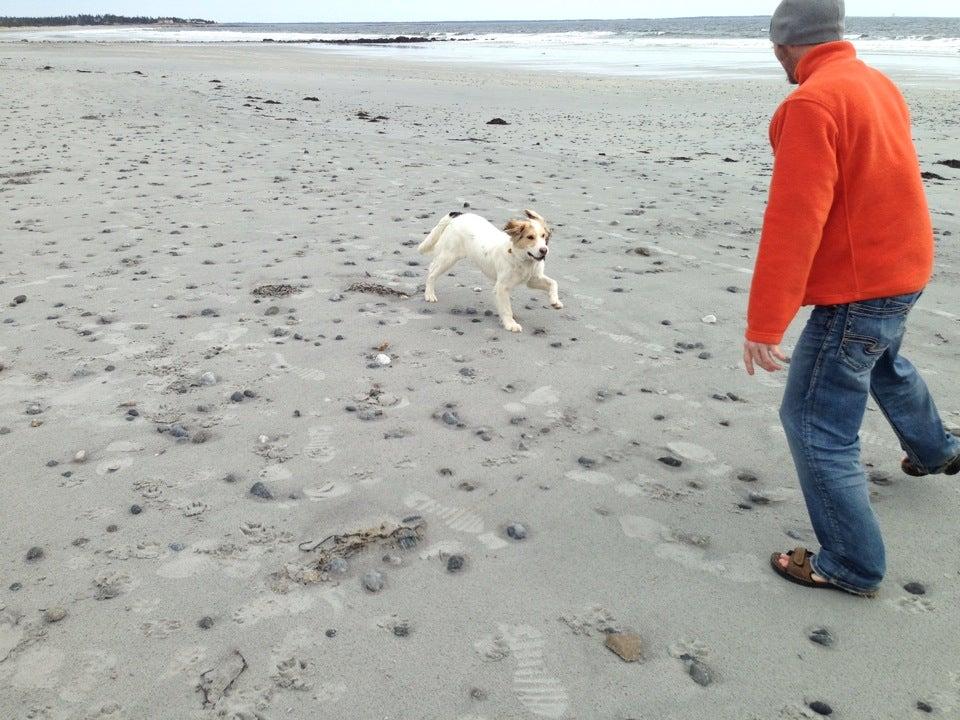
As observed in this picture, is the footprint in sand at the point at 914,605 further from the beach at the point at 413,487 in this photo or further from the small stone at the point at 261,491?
the small stone at the point at 261,491

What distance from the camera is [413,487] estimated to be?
373cm

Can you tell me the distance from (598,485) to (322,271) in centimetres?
417

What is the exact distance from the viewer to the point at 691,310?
20.5ft

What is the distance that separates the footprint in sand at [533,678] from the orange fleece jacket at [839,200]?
145 centimetres

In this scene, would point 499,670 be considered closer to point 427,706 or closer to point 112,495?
point 427,706

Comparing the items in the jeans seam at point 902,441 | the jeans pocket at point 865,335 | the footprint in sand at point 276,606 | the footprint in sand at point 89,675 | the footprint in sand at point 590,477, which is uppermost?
the jeans pocket at point 865,335

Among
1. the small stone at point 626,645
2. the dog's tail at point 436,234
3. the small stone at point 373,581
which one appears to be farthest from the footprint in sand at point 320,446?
the dog's tail at point 436,234

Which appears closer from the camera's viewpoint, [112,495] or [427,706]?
[427,706]

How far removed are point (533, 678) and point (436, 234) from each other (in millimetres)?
4926

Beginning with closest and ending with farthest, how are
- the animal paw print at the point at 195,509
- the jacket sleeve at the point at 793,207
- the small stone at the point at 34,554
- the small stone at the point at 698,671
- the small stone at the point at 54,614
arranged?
1. the jacket sleeve at the point at 793,207
2. the small stone at the point at 698,671
3. the small stone at the point at 54,614
4. the small stone at the point at 34,554
5. the animal paw print at the point at 195,509

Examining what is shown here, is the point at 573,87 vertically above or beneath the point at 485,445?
above

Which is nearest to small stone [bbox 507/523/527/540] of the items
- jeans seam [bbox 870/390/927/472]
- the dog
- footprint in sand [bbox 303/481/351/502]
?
footprint in sand [bbox 303/481/351/502]

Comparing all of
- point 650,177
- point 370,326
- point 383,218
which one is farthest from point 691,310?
point 650,177

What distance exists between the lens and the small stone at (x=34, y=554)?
3129 mm
